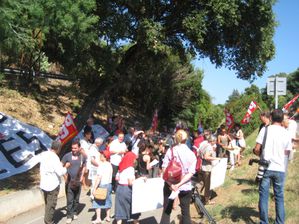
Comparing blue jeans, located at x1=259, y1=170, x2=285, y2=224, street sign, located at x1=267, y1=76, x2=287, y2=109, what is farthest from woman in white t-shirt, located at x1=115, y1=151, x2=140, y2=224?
street sign, located at x1=267, y1=76, x2=287, y2=109

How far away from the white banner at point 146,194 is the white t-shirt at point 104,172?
1013 millimetres

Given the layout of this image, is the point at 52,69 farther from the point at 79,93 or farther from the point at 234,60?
the point at 234,60

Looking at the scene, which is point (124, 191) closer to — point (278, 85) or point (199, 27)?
point (278, 85)

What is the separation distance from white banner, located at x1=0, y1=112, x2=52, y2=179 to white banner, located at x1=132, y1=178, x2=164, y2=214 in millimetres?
4618

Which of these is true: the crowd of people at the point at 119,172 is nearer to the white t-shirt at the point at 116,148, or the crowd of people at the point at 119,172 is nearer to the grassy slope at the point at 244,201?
the white t-shirt at the point at 116,148

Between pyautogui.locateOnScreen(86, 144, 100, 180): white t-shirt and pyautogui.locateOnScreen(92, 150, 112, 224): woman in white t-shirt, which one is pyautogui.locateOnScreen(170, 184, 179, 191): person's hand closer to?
pyautogui.locateOnScreen(92, 150, 112, 224): woman in white t-shirt

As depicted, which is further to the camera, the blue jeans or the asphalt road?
the asphalt road

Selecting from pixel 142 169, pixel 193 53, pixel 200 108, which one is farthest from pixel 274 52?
pixel 200 108

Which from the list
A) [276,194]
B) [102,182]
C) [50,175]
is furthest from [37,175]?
[276,194]

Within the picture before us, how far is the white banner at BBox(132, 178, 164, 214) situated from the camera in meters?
7.32

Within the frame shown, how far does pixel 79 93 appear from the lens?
23781mm

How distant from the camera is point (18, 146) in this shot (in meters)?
12.1

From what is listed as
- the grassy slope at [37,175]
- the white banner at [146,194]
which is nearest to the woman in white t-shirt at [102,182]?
the white banner at [146,194]

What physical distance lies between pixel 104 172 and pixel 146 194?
1.17 m
